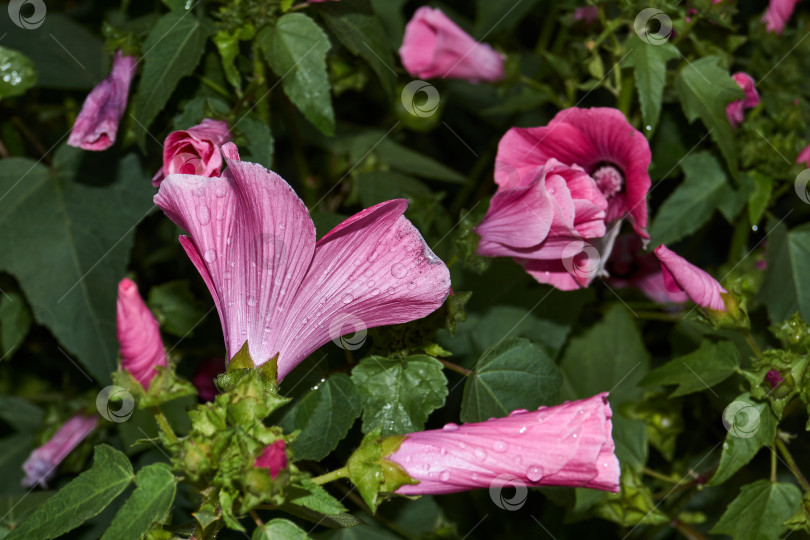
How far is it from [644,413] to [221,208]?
2.68 ft

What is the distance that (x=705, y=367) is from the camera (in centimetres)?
109

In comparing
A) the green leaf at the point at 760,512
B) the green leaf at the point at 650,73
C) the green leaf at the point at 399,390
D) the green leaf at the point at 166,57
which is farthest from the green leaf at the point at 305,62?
the green leaf at the point at 760,512

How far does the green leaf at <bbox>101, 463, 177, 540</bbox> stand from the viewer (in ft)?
2.58

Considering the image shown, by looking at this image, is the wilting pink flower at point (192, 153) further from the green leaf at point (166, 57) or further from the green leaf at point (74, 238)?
the green leaf at point (74, 238)

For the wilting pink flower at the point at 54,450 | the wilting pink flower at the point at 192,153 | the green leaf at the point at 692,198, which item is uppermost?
the wilting pink flower at the point at 192,153

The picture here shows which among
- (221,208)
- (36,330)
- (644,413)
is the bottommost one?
(644,413)

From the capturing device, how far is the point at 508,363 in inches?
42.9

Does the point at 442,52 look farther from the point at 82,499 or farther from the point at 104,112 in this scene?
the point at 82,499

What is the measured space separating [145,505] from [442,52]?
918 millimetres

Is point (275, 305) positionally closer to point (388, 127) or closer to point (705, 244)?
point (388, 127)

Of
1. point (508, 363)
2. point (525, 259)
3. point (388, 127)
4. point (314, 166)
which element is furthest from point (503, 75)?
point (508, 363)

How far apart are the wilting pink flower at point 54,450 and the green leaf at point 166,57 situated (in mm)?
493

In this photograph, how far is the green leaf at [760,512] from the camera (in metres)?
1.03

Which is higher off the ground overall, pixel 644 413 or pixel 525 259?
pixel 525 259
